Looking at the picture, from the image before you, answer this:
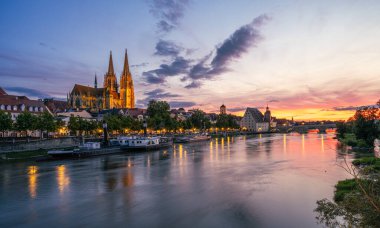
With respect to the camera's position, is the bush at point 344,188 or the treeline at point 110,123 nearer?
the bush at point 344,188

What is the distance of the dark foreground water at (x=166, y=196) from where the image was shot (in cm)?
1894

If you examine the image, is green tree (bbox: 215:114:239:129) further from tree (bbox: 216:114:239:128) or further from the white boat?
the white boat

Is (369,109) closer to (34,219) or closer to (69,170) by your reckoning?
(69,170)

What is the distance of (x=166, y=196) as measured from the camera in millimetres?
25078

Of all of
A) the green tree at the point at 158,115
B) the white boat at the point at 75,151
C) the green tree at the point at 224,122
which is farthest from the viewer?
the green tree at the point at 224,122

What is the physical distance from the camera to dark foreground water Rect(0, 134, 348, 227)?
1894 centimetres

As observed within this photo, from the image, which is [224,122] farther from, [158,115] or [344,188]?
[344,188]

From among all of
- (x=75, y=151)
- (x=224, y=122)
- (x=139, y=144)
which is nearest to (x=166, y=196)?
(x=75, y=151)

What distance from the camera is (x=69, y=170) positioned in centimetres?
4016

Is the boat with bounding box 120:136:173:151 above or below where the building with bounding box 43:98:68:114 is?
below

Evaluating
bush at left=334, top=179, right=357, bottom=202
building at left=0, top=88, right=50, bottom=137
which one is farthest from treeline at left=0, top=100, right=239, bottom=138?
bush at left=334, top=179, right=357, bottom=202

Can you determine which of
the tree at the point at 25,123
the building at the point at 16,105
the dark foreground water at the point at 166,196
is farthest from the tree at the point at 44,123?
the dark foreground water at the point at 166,196

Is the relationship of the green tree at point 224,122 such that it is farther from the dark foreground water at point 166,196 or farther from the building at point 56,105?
the dark foreground water at point 166,196

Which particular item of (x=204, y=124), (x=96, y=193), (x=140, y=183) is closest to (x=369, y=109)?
(x=140, y=183)
